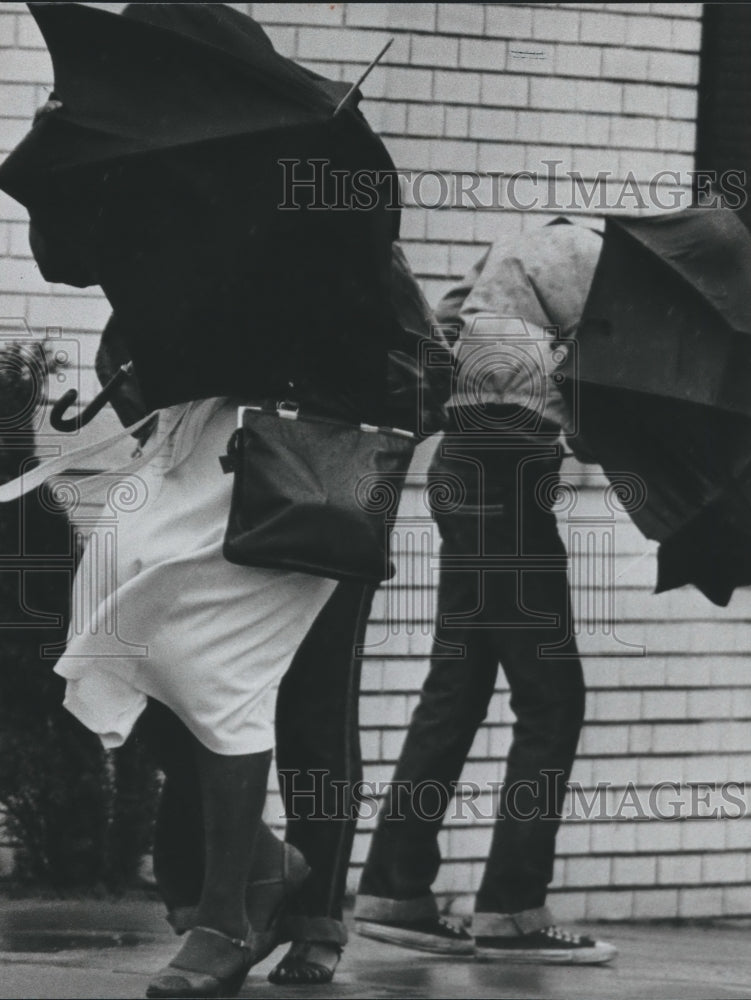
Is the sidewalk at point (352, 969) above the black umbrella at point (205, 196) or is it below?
below

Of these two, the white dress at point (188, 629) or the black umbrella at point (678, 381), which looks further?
the black umbrella at point (678, 381)

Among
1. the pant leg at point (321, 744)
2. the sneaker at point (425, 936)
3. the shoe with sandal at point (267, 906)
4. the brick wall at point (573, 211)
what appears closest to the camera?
the shoe with sandal at point (267, 906)

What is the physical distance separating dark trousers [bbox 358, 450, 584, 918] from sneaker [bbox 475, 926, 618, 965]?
91mm

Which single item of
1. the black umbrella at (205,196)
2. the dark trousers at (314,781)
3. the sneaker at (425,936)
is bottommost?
the sneaker at (425,936)

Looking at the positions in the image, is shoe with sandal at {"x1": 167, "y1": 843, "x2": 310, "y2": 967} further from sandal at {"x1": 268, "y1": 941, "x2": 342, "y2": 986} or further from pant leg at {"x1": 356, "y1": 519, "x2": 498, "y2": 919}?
pant leg at {"x1": 356, "y1": 519, "x2": 498, "y2": 919}

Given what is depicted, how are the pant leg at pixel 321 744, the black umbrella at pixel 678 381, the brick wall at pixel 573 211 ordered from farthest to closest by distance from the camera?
the brick wall at pixel 573 211 < the black umbrella at pixel 678 381 < the pant leg at pixel 321 744

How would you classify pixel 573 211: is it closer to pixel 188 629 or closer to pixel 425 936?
pixel 425 936

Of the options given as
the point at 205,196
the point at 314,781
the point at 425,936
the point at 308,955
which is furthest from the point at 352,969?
the point at 205,196

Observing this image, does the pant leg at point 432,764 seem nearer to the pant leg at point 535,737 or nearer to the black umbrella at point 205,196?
the pant leg at point 535,737

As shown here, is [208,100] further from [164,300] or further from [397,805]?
[397,805]

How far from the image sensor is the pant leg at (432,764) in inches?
216

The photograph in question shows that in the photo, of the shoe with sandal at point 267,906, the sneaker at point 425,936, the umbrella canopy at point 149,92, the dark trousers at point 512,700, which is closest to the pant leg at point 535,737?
the dark trousers at point 512,700

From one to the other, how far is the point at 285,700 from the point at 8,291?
2.38 metres

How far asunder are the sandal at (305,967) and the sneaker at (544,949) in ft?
2.87
